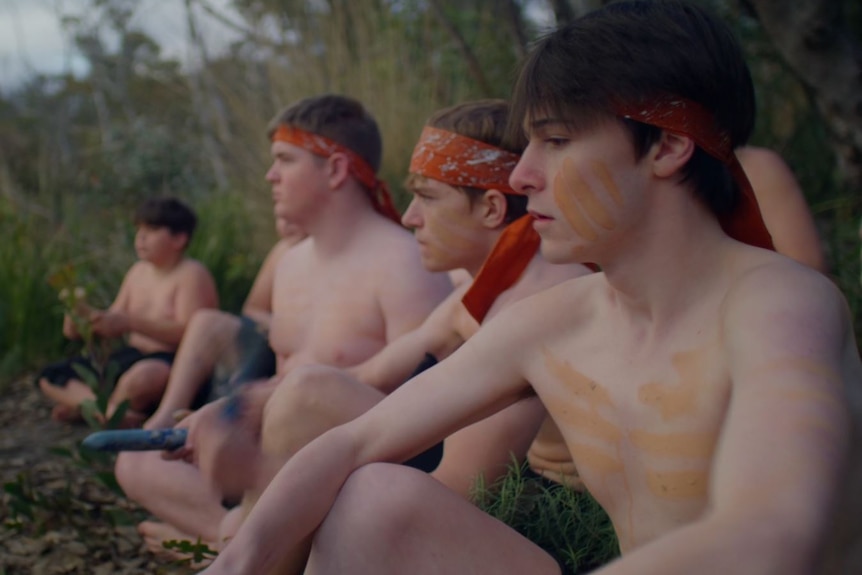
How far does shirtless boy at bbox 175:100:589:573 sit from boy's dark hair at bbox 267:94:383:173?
90cm

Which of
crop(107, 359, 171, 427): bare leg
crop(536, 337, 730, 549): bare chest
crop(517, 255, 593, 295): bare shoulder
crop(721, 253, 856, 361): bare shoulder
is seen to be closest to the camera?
crop(721, 253, 856, 361): bare shoulder

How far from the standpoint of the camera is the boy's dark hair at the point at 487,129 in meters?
2.95

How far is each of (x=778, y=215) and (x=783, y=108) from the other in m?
3.51

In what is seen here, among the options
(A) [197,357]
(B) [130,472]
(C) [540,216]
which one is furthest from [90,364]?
(C) [540,216]

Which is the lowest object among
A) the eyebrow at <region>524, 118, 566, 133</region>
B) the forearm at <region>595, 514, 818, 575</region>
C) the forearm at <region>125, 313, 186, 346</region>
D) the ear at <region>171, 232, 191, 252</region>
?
the forearm at <region>125, 313, 186, 346</region>

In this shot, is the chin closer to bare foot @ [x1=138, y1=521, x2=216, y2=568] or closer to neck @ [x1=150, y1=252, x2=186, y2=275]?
bare foot @ [x1=138, y1=521, x2=216, y2=568]

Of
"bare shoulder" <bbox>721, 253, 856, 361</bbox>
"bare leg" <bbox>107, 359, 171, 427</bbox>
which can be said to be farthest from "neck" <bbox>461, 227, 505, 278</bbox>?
"bare leg" <bbox>107, 359, 171, 427</bbox>

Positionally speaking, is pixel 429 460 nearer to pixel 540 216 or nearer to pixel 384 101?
pixel 540 216

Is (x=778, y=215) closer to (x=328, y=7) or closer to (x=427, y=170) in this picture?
(x=427, y=170)

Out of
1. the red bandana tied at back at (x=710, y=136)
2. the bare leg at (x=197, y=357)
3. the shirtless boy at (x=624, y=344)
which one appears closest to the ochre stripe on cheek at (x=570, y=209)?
the shirtless boy at (x=624, y=344)

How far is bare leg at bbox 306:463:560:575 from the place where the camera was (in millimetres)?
1845

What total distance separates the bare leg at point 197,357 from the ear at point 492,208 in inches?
62.7

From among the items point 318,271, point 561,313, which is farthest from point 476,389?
point 318,271

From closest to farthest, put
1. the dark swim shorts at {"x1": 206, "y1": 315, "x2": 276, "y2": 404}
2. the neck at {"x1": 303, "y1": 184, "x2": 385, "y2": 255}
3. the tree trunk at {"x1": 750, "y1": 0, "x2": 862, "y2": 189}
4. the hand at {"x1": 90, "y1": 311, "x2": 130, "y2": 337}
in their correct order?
1. the dark swim shorts at {"x1": 206, "y1": 315, "x2": 276, "y2": 404}
2. the neck at {"x1": 303, "y1": 184, "x2": 385, "y2": 255}
3. the tree trunk at {"x1": 750, "y1": 0, "x2": 862, "y2": 189}
4. the hand at {"x1": 90, "y1": 311, "x2": 130, "y2": 337}
